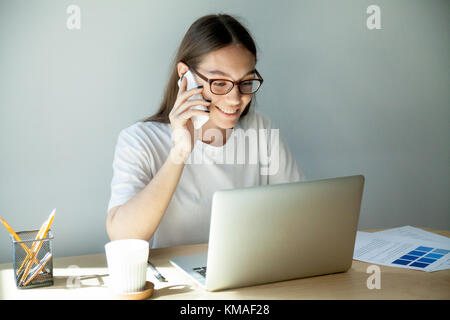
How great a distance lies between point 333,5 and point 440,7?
28.1 inches

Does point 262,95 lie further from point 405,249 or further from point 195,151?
point 405,249

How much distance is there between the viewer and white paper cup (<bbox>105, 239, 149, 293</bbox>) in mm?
992

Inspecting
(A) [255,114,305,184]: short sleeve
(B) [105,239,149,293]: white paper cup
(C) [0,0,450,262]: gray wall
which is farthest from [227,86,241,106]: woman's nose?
(B) [105,239,149,293]: white paper cup

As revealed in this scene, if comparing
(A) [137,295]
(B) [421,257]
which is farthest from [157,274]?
(B) [421,257]

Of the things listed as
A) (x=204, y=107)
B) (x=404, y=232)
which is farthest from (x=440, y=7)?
(x=204, y=107)

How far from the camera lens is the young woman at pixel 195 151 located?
1.48 m

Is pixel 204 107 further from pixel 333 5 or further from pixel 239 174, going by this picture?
pixel 333 5

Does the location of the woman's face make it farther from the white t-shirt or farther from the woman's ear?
the white t-shirt

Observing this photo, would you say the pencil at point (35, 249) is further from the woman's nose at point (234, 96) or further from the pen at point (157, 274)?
the woman's nose at point (234, 96)

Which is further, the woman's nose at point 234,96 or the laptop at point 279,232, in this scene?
the woman's nose at point 234,96

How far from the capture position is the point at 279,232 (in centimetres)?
104

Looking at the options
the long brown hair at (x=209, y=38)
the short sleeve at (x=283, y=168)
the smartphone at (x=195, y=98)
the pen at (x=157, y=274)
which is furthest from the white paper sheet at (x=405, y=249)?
the long brown hair at (x=209, y=38)

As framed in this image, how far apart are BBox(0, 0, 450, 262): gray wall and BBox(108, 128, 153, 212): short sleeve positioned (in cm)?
36

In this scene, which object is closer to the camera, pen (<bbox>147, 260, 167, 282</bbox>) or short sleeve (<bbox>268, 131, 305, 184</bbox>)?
pen (<bbox>147, 260, 167, 282</bbox>)
